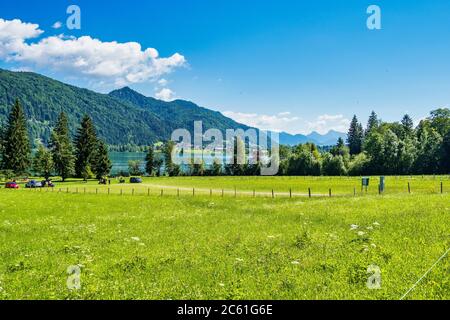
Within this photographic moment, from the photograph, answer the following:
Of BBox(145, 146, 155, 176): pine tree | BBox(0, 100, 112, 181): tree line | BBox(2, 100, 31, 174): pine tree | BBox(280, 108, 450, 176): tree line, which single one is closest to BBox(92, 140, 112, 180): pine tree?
BBox(0, 100, 112, 181): tree line

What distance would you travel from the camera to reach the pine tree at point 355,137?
7318 inches

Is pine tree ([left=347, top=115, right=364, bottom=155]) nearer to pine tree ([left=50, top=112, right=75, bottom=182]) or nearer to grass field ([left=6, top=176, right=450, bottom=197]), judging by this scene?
grass field ([left=6, top=176, right=450, bottom=197])

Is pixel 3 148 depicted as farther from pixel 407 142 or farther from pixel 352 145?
pixel 352 145

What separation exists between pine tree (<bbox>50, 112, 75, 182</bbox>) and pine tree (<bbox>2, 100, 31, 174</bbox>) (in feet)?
32.0

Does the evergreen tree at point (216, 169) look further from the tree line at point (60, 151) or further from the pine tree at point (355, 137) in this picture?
the pine tree at point (355, 137)

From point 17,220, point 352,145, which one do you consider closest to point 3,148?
point 17,220

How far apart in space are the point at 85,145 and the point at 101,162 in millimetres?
8778

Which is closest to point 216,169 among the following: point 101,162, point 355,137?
point 101,162

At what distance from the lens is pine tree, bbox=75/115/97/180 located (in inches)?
5027

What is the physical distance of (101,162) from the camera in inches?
4993

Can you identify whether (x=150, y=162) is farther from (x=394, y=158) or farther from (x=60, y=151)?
(x=394, y=158)

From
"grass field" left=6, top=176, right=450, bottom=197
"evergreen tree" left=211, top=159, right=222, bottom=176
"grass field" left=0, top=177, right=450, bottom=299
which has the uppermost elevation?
"evergreen tree" left=211, top=159, right=222, bottom=176
